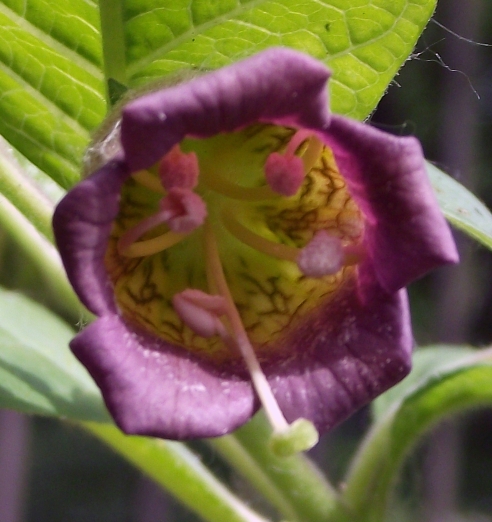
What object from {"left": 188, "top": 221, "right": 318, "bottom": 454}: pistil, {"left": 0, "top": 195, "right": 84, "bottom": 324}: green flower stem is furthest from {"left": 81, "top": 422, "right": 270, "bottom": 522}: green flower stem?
{"left": 188, "top": 221, "right": 318, "bottom": 454}: pistil

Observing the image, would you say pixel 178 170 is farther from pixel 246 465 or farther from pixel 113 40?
pixel 246 465

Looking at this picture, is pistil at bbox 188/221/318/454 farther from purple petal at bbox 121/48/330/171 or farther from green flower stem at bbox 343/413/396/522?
green flower stem at bbox 343/413/396/522

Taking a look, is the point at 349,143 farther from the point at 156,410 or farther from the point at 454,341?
the point at 454,341

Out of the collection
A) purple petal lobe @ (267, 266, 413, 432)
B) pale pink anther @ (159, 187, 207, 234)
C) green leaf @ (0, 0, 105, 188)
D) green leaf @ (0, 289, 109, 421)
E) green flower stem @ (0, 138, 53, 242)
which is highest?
green leaf @ (0, 0, 105, 188)

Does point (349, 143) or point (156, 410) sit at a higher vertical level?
point (349, 143)

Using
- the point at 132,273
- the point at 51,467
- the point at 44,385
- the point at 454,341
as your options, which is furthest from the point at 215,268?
the point at 51,467

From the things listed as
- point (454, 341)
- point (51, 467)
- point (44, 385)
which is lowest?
point (51, 467)

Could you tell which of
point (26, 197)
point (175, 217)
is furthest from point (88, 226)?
point (26, 197)
